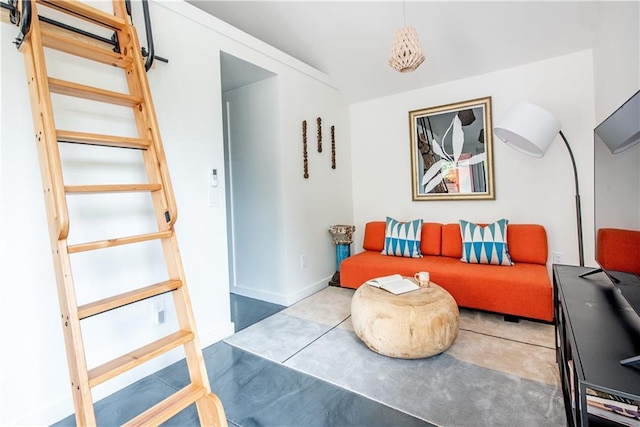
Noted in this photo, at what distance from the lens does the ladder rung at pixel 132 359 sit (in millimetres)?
1179

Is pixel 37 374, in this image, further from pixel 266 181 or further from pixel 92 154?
pixel 266 181

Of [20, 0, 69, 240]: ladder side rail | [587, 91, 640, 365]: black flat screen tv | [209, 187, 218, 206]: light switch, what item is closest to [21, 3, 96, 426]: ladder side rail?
[20, 0, 69, 240]: ladder side rail

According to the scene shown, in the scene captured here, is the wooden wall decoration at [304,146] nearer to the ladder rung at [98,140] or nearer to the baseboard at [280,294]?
the baseboard at [280,294]

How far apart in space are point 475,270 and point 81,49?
10.2 feet

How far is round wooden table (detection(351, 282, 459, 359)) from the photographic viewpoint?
74.5 inches

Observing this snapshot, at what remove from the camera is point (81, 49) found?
1.57 metres

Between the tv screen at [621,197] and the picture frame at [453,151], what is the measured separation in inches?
72.9

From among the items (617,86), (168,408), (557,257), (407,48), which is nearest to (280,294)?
(168,408)

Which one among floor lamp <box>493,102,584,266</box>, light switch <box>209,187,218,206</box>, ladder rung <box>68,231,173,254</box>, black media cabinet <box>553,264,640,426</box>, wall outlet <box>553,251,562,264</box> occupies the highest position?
floor lamp <box>493,102,584,266</box>

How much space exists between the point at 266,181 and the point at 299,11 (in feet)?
5.25

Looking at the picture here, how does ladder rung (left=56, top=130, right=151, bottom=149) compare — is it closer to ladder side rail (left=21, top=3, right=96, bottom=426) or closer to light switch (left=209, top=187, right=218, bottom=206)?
ladder side rail (left=21, top=3, right=96, bottom=426)

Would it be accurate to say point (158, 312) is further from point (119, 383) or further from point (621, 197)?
point (621, 197)

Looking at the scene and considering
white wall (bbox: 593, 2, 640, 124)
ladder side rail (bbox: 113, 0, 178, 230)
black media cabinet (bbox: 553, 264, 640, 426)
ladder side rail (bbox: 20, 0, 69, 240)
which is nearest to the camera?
black media cabinet (bbox: 553, 264, 640, 426)

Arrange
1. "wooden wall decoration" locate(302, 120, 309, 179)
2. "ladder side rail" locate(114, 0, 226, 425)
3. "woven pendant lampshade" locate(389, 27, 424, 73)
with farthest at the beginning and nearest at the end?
"wooden wall decoration" locate(302, 120, 309, 179)
"woven pendant lampshade" locate(389, 27, 424, 73)
"ladder side rail" locate(114, 0, 226, 425)
